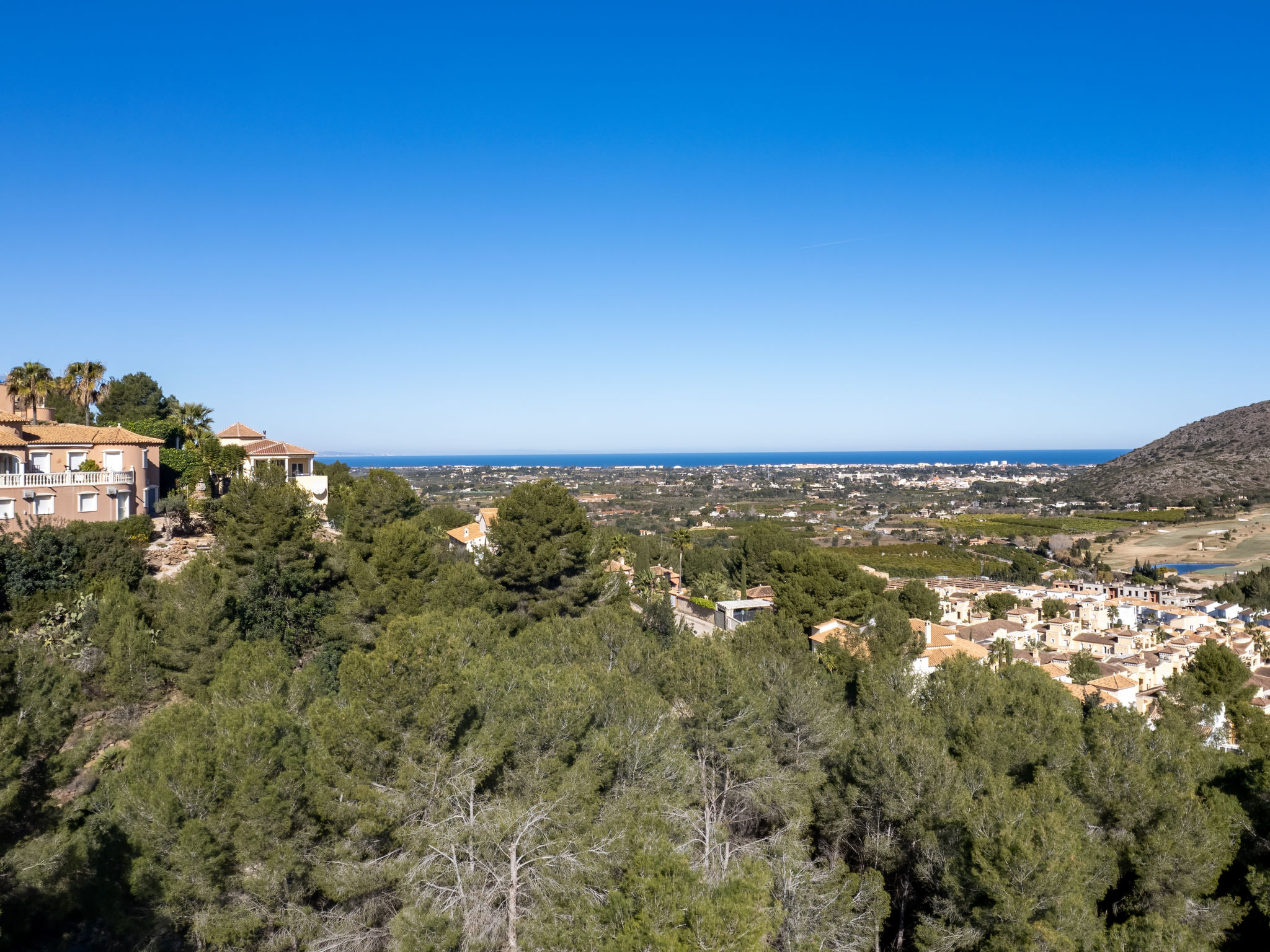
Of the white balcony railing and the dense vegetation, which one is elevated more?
the white balcony railing

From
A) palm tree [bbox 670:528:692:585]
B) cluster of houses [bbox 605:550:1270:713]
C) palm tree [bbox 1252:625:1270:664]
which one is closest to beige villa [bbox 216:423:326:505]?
cluster of houses [bbox 605:550:1270:713]

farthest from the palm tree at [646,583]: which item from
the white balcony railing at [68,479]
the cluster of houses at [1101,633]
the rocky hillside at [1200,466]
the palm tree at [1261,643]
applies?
the rocky hillside at [1200,466]

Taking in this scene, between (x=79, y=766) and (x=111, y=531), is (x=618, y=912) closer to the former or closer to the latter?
(x=79, y=766)

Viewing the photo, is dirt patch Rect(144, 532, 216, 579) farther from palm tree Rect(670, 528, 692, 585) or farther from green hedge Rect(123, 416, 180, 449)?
palm tree Rect(670, 528, 692, 585)

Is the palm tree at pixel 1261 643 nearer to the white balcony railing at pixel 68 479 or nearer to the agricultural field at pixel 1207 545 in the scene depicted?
the agricultural field at pixel 1207 545

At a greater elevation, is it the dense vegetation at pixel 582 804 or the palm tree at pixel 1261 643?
the dense vegetation at pixel 582 804

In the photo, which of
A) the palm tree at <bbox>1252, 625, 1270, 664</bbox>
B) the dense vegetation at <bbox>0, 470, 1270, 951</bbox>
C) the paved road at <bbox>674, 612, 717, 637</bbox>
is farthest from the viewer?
the palm tree at <bbox>1252, 625, 1270, 664</bbox>

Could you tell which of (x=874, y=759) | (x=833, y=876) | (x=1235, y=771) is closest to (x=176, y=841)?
(x=833, y=876)
